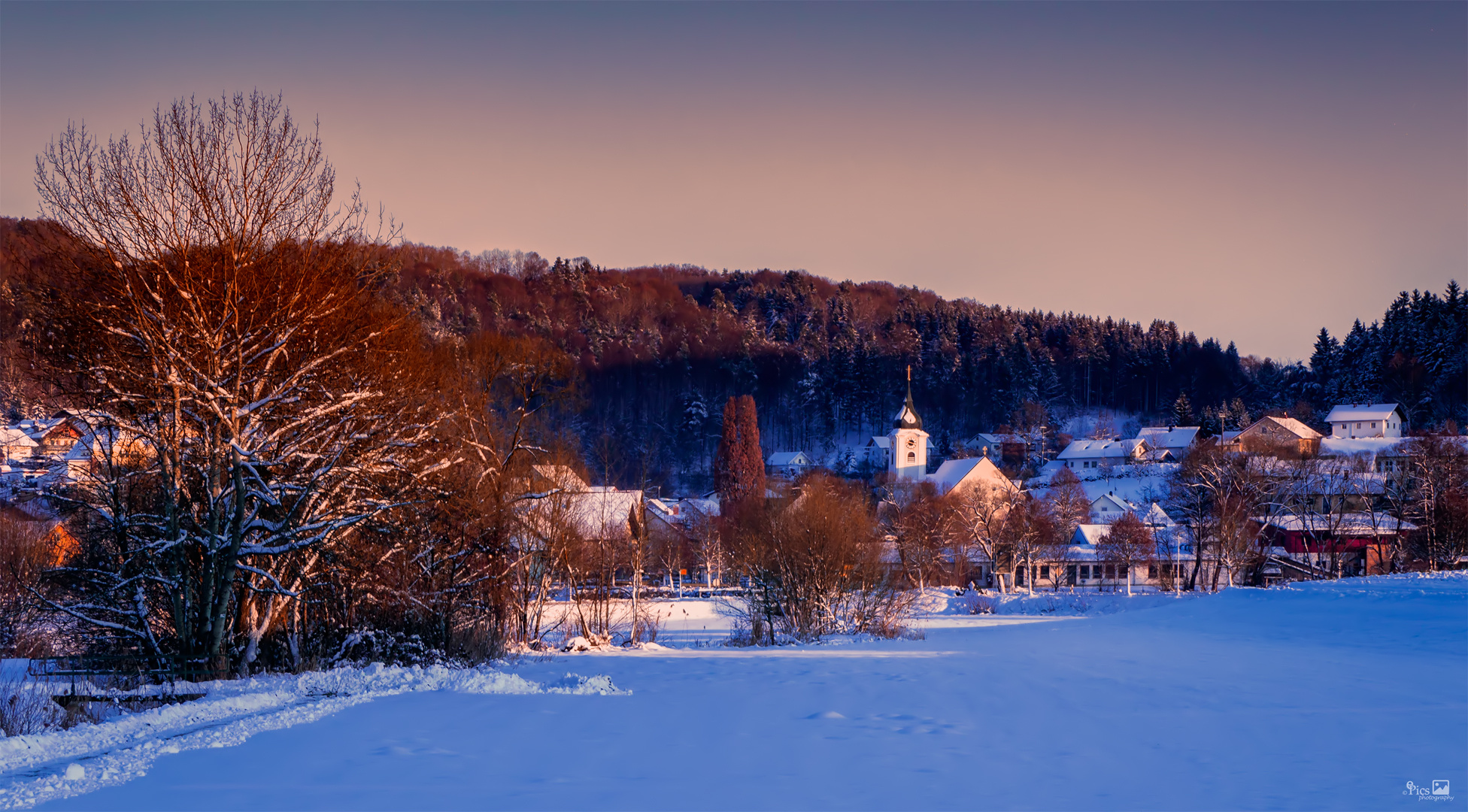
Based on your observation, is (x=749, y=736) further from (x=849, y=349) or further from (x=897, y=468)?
(x=849, y=349)

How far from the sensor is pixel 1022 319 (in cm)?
15962

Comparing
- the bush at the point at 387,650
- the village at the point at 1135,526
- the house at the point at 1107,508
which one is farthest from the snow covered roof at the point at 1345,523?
the bush at the point at 387,650

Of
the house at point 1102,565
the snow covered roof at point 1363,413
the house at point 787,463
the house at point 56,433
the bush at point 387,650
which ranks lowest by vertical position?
the house at point 1102,565

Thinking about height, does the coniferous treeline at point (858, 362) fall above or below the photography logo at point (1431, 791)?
above

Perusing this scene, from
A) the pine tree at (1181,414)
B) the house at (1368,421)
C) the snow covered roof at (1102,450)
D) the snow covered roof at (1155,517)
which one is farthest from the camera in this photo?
the pine tree at (1181,414)

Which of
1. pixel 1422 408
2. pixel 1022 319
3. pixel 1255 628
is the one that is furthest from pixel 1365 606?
pixel 1022 319

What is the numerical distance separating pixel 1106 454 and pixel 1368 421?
24765 millimetres

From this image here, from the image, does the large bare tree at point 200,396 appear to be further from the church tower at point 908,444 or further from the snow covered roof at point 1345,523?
the church tower at point 908,444

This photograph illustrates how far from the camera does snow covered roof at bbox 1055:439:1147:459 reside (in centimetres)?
10025

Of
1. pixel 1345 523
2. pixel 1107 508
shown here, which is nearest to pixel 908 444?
pixel 1107 508

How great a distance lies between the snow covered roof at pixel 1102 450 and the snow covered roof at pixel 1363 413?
1830 centimetres

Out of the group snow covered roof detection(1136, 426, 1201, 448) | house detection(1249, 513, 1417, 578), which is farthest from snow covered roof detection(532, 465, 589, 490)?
snow covered roof detection(1136, 426, 1201, 448)

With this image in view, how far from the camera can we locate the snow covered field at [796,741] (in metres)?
6.04

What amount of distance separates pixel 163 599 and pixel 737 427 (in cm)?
6278
